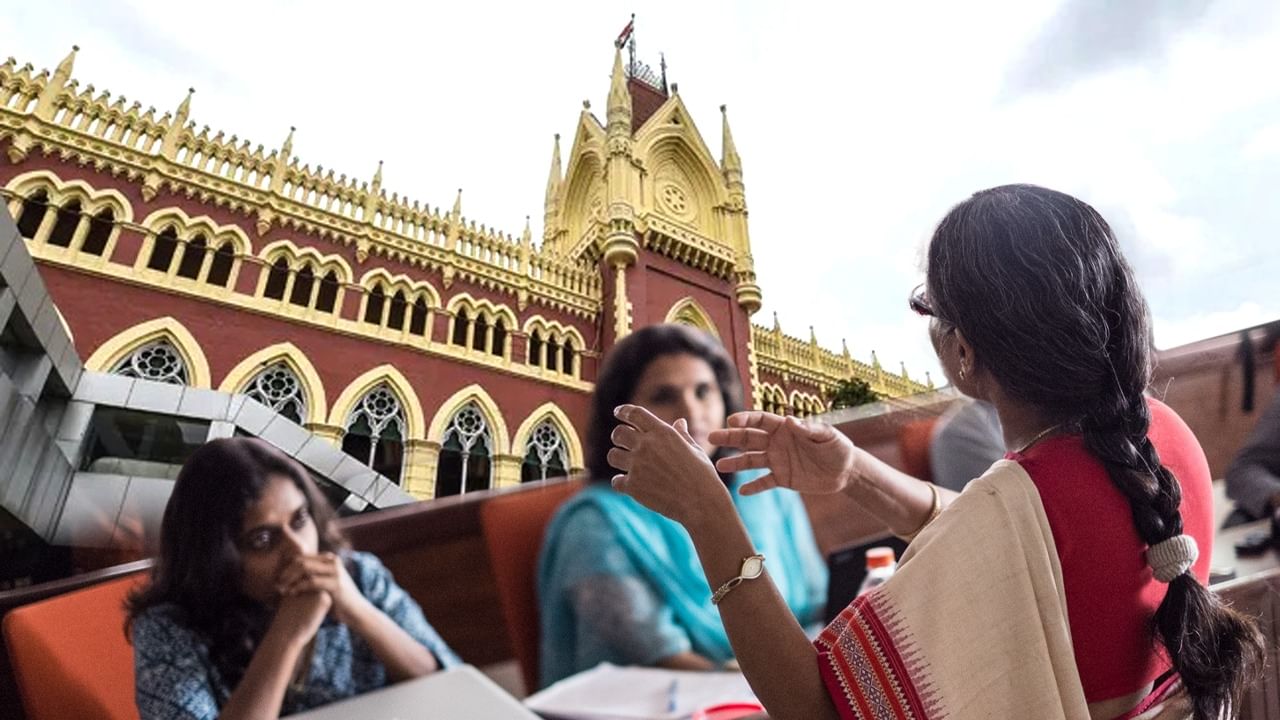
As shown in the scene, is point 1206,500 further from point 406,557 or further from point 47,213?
point 47,213

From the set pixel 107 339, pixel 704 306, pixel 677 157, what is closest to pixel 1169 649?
pixel 107 339

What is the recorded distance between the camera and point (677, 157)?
46.4 feet

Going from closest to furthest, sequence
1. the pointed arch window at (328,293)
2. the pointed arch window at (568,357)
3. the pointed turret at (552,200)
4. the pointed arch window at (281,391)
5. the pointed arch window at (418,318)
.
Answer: the pointed arch window at (281,391) → the pointed arch window at (328,293) → the pointed arch window at (418,318) → the pointed arch window at (568,357) → the pointed turret at (552,200)

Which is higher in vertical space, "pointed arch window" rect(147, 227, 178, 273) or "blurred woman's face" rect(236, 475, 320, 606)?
"pointed arch window" rect(147, 227, 178, 273)

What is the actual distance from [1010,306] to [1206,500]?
0.51 meters

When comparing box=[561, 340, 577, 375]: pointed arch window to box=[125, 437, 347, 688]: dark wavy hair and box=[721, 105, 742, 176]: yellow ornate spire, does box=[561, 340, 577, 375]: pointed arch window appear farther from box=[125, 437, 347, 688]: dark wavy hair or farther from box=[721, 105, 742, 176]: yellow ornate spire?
box=[125, 437, 347, 688]: dark wavy hair

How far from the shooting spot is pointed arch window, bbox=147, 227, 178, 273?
7715mm

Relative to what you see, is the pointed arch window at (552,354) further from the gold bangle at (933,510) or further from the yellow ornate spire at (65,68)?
the gold bangle at (933,510)

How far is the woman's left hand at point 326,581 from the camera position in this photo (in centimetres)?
133

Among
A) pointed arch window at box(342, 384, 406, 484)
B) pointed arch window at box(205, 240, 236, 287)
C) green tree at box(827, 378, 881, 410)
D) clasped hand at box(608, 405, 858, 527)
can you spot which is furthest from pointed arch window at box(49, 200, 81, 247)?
green tree at box(827, 378, 881, 410)

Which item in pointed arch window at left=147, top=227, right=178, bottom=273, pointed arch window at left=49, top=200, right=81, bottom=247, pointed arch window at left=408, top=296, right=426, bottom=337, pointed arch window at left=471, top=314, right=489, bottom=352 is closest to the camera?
pointed arch window at left=49, top=200, right=81, bottom=247

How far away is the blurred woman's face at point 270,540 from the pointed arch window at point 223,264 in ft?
27.7

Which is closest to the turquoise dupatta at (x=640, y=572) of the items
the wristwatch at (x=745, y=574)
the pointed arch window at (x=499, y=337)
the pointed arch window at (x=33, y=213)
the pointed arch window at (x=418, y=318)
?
the wristwatch at (x=745, y=574)

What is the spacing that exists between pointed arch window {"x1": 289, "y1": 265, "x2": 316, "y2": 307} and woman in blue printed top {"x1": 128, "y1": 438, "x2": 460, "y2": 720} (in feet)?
27.7
